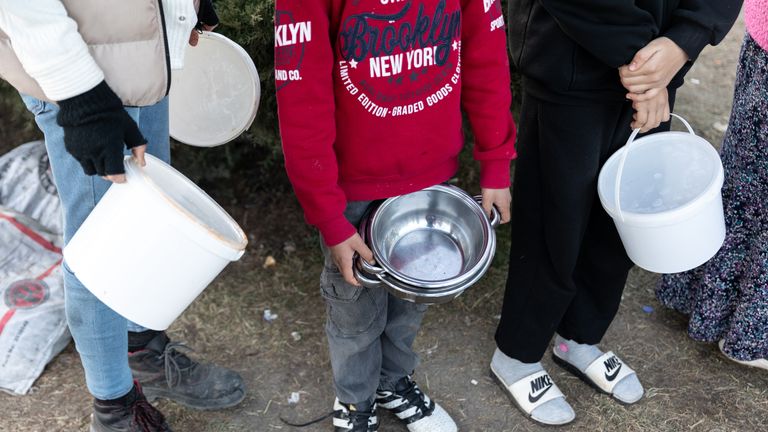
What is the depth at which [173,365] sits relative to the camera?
2467 mm

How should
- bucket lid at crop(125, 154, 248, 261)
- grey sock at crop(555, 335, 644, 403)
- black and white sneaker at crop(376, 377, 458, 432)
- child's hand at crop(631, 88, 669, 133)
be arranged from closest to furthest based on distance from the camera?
bucket lid at crop(125, 154, 248, 261) < child's hand at crop(631, 88, 669, 133) < black and white sneaker at crop(376, 377, 458, 432) < grey sock at crop(555, 335, 644, 403)

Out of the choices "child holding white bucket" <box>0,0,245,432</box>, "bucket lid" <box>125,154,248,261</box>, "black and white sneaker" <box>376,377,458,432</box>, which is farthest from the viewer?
"black and white sneaker" <box>376,377,458,432</box>

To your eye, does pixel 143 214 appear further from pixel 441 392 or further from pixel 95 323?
pixel 441 392

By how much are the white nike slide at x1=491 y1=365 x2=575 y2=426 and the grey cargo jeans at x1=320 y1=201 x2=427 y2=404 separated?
42 centimetres

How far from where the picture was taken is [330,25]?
1.79 m

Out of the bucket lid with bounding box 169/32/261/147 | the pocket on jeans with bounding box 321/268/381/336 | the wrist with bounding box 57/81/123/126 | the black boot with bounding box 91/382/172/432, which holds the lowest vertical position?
the black boot with bounding box 91/382/172/432

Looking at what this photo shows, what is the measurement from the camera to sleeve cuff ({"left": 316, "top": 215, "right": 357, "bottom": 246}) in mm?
1888

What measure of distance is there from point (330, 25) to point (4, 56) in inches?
28.5

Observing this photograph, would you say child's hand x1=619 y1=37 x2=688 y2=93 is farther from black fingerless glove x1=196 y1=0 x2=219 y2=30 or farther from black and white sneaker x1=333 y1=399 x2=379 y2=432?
black and white sneaker x1=333 y1=399 x2=379 y2=432

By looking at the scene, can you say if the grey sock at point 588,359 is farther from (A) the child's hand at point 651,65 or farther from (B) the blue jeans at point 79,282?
(B) the blue jeans at point 79,282

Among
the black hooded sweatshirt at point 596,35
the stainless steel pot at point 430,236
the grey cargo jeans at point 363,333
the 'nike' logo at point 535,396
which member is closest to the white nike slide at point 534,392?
the 'nike' logo at point 535,396

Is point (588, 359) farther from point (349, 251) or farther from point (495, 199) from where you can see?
point (349, 251)

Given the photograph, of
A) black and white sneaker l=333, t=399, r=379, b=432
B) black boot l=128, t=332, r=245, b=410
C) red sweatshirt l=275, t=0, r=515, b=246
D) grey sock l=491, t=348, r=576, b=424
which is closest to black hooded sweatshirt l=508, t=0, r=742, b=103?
red sweatshirt l=275, t=0, r=515, b=246

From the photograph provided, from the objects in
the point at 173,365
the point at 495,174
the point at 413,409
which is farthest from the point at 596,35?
the point at 173,365
